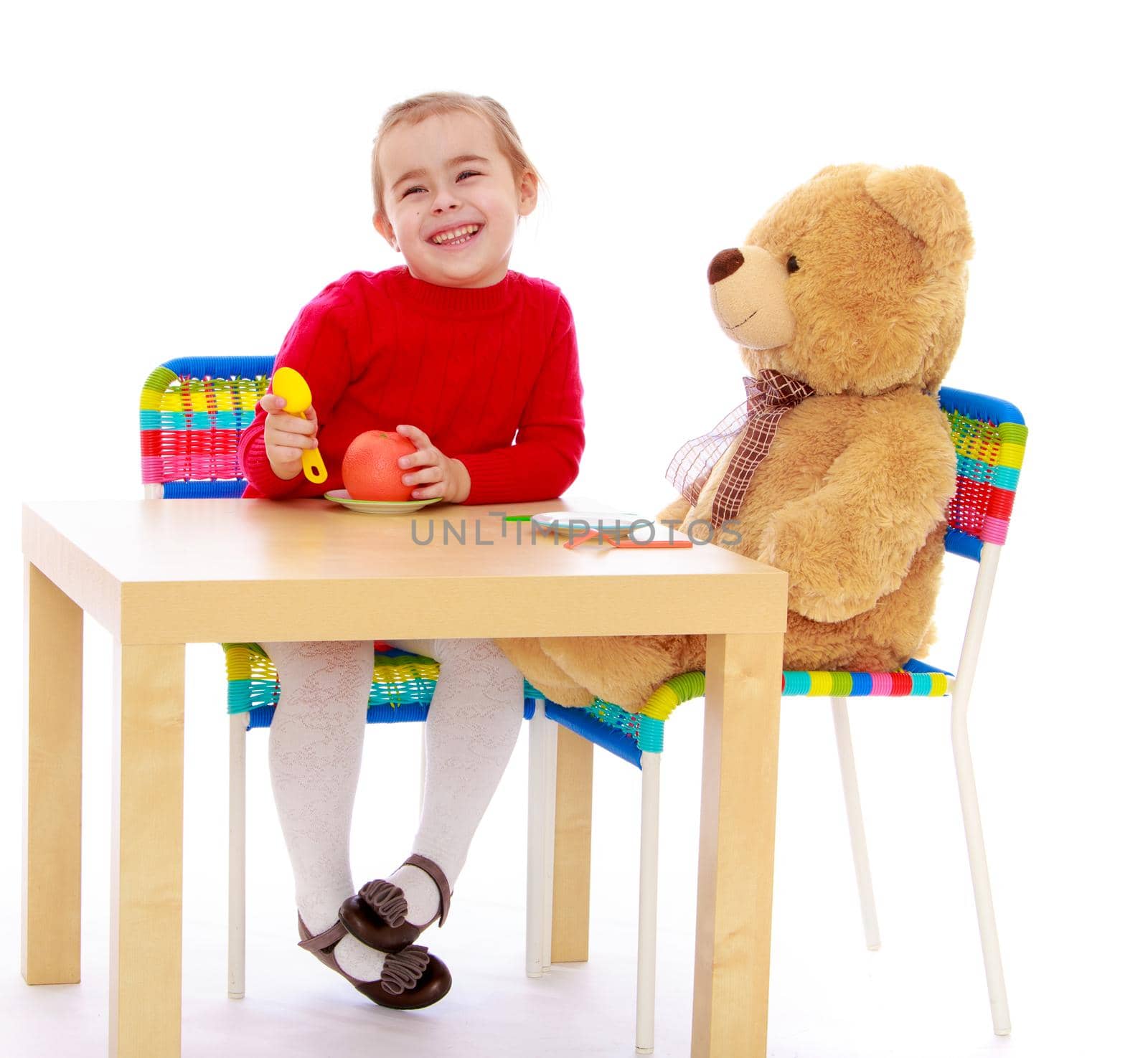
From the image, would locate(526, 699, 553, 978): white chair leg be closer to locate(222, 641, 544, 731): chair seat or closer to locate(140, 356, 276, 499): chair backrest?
locate(222, 641, 544, 731): chair seat

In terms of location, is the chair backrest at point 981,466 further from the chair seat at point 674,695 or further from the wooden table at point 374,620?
the wooden table at point 374,620

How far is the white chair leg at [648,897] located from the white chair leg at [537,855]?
0.69 feet

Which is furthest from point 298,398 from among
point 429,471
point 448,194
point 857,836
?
point 857,836

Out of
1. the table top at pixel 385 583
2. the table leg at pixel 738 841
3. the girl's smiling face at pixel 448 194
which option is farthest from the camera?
the girl's smiling face at pixel 448 194

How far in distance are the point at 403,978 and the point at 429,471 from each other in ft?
1.57

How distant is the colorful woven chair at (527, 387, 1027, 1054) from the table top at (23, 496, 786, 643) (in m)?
0.22

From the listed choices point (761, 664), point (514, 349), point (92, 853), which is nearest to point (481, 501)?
point (514, 349)

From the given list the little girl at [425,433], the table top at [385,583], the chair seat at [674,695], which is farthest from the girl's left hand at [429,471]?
the chair seat at [674,695]

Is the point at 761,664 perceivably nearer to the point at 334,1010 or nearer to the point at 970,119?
the point at 334,1010

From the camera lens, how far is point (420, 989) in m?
1.54

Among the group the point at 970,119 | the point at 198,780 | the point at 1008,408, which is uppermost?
the point at 970,119

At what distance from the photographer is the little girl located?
1.48 m

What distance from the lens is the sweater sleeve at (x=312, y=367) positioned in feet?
5.35

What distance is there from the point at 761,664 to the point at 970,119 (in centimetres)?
171
